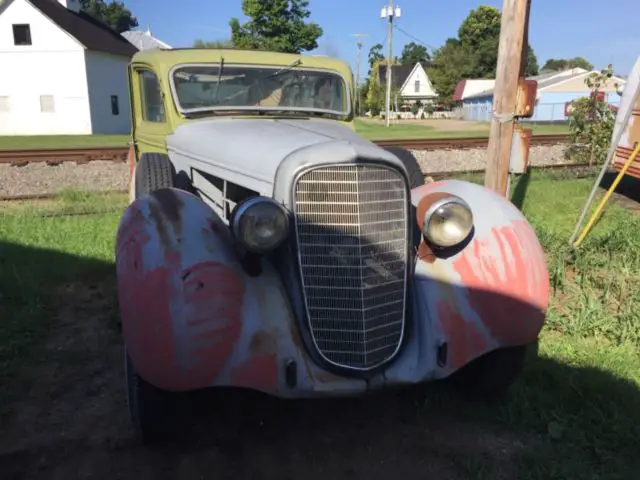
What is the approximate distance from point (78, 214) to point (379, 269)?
19.8ft

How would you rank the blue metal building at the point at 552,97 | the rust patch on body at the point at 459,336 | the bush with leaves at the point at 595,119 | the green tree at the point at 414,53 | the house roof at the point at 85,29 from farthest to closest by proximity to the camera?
the green tree at the point at 414,53 < the blue metal building at the point at 552,97 < the house roof at the point at 85,29 < the bush with leaves at the point at 595,119 < the rust patch on body at the point at 459,336

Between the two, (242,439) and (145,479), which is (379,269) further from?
(145,479)

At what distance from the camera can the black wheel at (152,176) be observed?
3.68 meters

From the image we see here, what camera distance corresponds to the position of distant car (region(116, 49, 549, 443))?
2.49 meters

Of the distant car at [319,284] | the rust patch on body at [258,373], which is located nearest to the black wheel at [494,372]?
the distant car at [319,284]

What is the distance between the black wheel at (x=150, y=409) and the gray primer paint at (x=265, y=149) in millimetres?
1085

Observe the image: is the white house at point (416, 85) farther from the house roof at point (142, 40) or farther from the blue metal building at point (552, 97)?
the house roof at point (142, 40)

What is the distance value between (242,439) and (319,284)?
95 cm

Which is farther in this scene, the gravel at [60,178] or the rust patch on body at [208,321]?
the gravel at [60,178]

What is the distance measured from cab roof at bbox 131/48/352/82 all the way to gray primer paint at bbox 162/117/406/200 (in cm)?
57

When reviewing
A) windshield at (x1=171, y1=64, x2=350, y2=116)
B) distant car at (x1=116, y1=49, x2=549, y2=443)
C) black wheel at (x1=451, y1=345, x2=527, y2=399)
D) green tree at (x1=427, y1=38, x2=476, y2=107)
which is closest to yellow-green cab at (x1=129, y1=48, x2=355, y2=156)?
windshield at (x1=171, y1=64, x2=350, y2=116)

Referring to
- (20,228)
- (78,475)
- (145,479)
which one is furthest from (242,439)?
(20,228)

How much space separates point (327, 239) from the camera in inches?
105

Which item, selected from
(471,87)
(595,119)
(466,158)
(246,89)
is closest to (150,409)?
(246,89)
